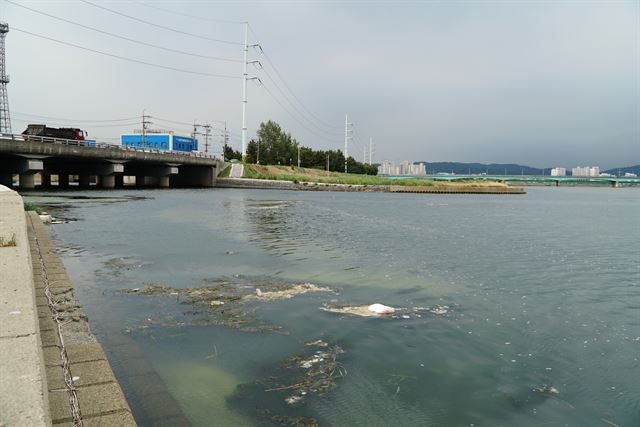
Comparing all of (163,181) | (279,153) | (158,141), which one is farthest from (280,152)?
(163,181)

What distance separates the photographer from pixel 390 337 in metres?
8.84

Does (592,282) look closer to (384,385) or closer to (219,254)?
(384,385)

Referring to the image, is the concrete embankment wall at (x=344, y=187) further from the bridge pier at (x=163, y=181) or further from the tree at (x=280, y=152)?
the tree at (x=280, y=152)

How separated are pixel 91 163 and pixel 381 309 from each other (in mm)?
79929

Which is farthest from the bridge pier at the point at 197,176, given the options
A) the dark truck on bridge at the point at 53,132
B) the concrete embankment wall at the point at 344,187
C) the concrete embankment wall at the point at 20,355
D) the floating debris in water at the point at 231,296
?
the concrete embankment wall at the point at 20,355

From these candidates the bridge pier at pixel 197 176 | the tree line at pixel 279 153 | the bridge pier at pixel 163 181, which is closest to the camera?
the bridge pier at pixel 163 181

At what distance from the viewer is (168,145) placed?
135875mm

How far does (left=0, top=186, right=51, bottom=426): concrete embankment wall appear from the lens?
3135 millimetres

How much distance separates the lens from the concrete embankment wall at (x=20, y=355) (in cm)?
313

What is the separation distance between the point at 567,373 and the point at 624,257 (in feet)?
51.1

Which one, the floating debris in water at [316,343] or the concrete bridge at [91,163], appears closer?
the floating debris in water at [316,343]

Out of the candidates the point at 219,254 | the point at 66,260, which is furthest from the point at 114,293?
the point at 219,254

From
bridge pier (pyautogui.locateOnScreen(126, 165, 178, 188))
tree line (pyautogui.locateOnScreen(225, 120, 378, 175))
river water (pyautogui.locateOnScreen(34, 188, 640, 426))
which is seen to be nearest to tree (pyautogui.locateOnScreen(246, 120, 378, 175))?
tree line (pyautogui.locateOnScreen(225, 120, 378, 175))

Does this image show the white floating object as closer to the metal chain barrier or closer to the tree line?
the metal chain barrier
